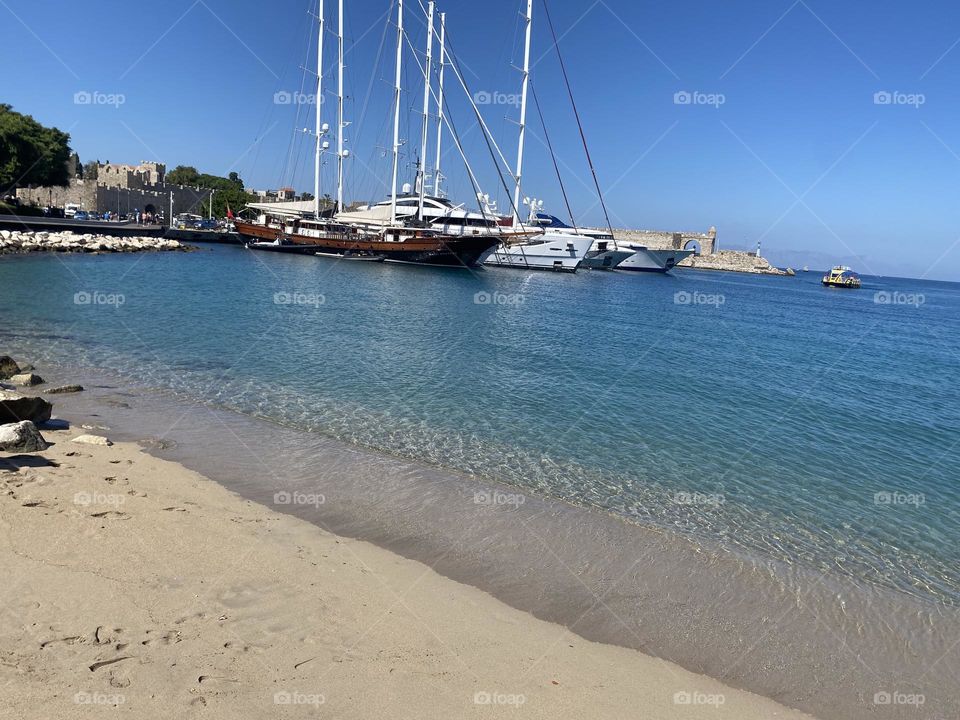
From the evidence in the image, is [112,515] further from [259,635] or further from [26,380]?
[26,380]

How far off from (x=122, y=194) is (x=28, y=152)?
38.1m

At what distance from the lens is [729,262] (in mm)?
161625

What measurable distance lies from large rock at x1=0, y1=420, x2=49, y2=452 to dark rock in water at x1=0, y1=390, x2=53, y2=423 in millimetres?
676

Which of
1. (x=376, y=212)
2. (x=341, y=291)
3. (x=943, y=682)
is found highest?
(x=376, y=212)

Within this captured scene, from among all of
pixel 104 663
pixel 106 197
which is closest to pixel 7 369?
pixel 104 663

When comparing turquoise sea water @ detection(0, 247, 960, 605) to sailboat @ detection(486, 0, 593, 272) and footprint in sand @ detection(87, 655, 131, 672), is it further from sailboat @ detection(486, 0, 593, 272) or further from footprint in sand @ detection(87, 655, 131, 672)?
sailboat @ detection(486, 0, 593, 272)

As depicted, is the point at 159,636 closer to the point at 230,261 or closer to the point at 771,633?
the point at 771,633

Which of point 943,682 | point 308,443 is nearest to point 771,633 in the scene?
point 943,682

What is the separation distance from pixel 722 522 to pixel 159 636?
6854 mm

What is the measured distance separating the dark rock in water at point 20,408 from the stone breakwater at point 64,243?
38.6 meters

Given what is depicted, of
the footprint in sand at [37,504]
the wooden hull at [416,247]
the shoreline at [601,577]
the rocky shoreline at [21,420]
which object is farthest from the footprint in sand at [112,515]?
the wooden hull at [416,247]

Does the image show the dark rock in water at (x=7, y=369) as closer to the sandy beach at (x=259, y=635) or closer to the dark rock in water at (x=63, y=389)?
the dark rock in water at (x=63, y=389)

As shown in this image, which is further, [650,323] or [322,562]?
[650,323]

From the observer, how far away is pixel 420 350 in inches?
773
